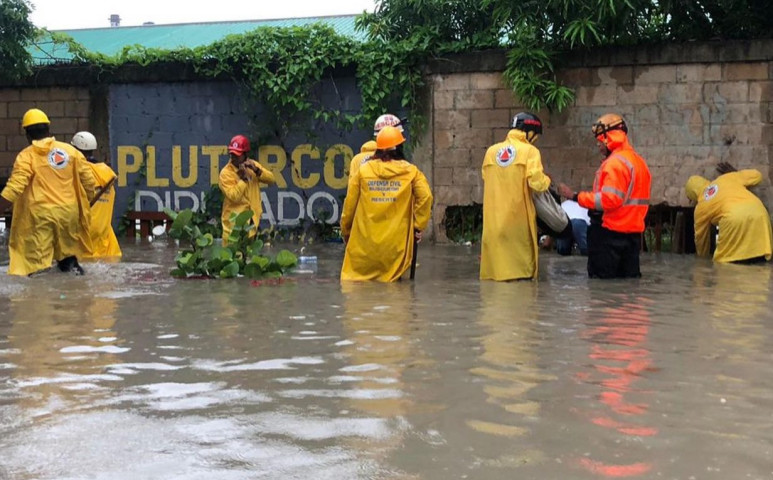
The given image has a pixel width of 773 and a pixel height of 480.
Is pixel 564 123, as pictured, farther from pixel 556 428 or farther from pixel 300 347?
pixel 556 428

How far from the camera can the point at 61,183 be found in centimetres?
934

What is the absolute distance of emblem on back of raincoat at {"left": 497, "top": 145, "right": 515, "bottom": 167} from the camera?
8.68 metres

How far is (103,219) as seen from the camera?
37.3 feet

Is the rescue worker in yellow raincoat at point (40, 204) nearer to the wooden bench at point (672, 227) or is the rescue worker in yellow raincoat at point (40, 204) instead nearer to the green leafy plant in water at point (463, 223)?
the green leafy plant in water at point (463, 223)

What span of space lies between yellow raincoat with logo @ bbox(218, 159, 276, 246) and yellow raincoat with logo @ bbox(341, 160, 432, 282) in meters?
2.73

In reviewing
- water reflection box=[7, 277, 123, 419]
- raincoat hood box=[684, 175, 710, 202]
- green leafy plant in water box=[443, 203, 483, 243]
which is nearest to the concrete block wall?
green leafy plant in water box=[443, 203, 483, 243]

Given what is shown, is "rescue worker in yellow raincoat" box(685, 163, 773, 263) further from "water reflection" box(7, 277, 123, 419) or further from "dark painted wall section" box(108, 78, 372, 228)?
"water reflection" box(7, 277, 123, 419)

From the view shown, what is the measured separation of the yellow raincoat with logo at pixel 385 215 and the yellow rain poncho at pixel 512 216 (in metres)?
0.62

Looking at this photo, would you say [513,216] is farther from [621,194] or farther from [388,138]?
[388,138]

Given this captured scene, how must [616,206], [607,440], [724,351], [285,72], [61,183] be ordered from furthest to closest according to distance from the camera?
[285,72]
[61,183]
[616,206]
[724,351]
[607,440]

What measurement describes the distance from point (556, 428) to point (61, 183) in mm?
6843

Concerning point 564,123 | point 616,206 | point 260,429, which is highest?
point 564,123

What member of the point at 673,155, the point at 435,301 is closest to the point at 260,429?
the point at 435,301

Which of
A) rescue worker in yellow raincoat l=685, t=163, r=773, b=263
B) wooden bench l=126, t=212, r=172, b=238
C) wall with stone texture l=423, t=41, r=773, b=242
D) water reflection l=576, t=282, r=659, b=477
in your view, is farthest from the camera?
wooden bench l=126, t=212, r=172, b=238
